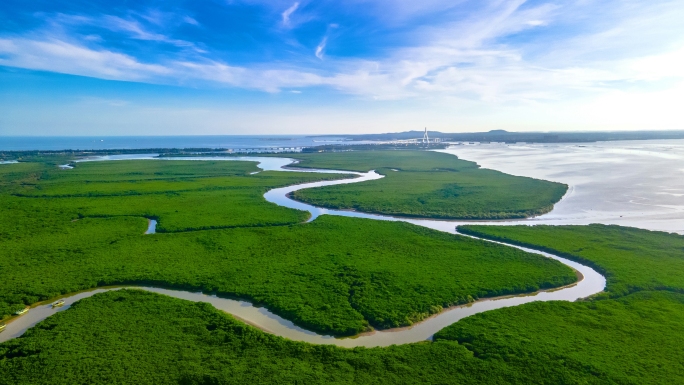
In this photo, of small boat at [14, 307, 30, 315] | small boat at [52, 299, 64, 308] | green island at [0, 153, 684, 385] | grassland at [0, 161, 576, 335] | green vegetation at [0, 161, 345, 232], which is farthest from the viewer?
green vegetation at [0, 161, 345, 232]

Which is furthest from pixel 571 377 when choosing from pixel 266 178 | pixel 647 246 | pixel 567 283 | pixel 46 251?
pixel 266 178

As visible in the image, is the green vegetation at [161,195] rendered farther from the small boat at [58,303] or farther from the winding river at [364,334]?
the winding river at [364,334]

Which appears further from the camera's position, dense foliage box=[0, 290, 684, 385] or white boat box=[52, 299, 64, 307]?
white boat box=[52, 299, 64, 307]

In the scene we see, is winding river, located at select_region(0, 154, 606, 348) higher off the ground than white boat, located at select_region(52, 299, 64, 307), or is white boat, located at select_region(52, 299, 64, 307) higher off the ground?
white boat, located at select_region(52, 299, 64, 307)

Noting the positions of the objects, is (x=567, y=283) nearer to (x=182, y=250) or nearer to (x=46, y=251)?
(x=182, y=250)

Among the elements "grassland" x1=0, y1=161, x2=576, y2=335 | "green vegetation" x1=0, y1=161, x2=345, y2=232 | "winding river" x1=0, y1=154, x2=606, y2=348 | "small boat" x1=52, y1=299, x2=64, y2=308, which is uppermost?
"green vegetation" x1=0, y1=161, x2=345, y2=232

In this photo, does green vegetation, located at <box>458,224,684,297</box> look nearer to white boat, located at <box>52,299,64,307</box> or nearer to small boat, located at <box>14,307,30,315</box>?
white boat, located at <box>52,299,64,307</box>

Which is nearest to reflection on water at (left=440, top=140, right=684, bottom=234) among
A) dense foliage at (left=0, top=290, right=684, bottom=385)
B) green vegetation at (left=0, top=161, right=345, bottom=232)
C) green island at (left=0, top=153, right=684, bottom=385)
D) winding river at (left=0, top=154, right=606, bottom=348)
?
green island at (left=0, top=153, right=684, bottom=385)

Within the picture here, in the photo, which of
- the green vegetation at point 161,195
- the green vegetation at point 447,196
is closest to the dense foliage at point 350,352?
the green vegetation at point 161,195

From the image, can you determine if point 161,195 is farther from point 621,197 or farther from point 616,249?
point 621,197
